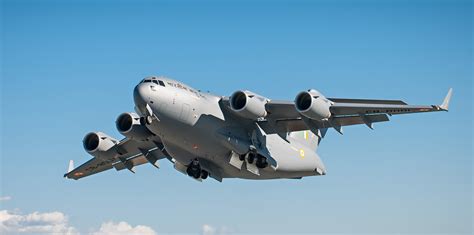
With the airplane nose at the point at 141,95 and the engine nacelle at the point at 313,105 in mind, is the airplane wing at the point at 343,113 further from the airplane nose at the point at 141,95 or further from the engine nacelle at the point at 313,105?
the airplane nose at the point at 141,95

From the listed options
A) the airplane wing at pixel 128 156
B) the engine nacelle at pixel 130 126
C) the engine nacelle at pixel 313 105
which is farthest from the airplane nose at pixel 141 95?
the engine nacelle at pixel 313 105

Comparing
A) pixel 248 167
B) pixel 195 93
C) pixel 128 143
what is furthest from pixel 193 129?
pixel 128 143

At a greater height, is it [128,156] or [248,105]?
[128,156]

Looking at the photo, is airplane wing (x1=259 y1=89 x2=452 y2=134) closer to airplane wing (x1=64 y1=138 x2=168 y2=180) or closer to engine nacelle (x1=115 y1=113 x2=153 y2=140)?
engine nacelle (x1=115 y1=113 x2=153 y2=140)

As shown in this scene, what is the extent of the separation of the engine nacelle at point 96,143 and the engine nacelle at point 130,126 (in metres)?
2.71

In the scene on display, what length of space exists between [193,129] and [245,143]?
7.95 ft

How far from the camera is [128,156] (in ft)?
113

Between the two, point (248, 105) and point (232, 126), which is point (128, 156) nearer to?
point (232, 126)

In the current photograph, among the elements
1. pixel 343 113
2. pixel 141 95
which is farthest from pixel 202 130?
pixel 343 113

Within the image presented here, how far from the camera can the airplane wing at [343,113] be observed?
28.3 m

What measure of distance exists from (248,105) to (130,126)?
5.28m

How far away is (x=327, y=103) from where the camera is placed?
28297 mm

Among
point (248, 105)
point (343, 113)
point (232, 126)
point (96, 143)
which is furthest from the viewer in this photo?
point (96, 143)

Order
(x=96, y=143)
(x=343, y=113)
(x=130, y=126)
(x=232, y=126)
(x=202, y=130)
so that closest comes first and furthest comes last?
(x=202, y=130) → (x=343, y=113) → (x=232, y=126) → (x=130, y=126) → (x=96, y=143)
